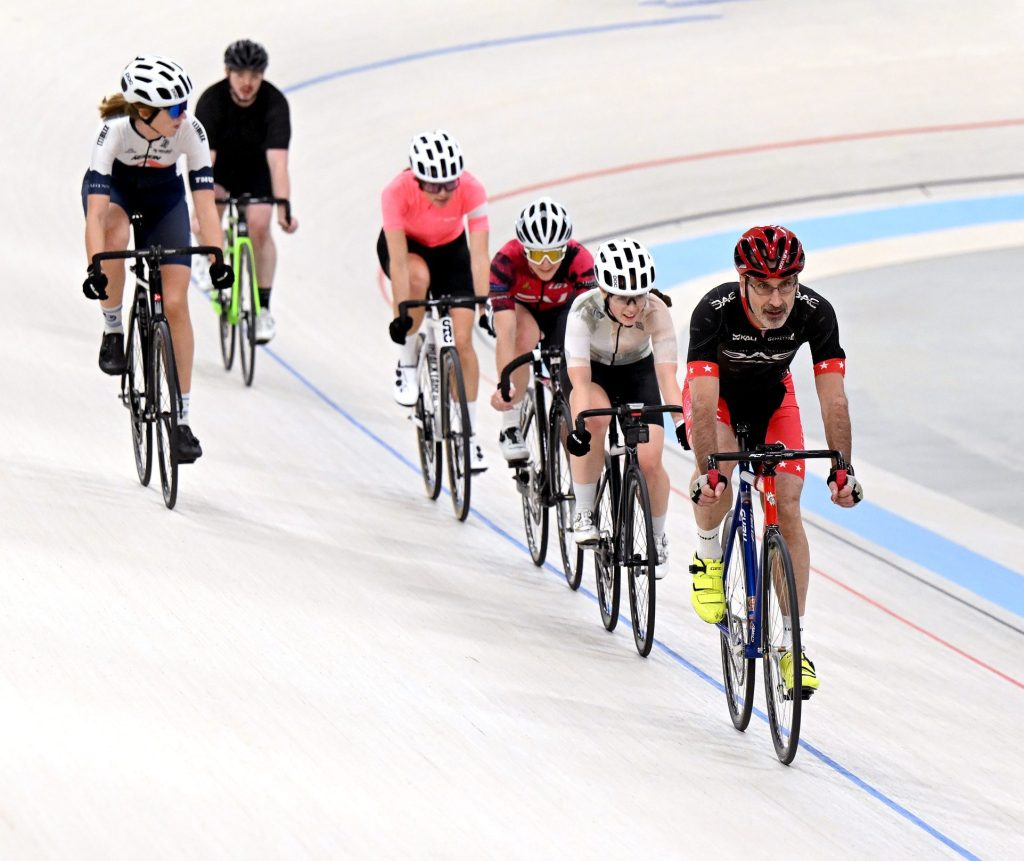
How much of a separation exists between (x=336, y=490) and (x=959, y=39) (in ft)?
31.9

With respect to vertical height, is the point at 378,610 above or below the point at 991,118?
below

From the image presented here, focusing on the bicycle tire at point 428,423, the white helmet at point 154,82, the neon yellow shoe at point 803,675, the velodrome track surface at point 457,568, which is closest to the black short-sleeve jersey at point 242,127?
the velodrome track surface at point 457,568

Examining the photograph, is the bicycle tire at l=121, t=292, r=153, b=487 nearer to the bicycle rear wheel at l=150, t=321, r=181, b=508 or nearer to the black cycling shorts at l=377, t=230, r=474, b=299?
the bicycle rear wheel at l=150, t=321, r=181, b=508

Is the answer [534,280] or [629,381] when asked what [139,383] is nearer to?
[534,280]

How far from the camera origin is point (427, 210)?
564 centimetres

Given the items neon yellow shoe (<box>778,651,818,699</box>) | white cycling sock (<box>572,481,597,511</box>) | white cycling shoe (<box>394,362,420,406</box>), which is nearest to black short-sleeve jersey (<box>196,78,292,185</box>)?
white cycling shoe (<box>394,362,420,406</box>)

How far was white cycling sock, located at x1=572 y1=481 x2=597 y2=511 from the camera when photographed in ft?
15.2

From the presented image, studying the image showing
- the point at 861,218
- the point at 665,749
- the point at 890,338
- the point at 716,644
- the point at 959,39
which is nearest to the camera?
the point at 665,749

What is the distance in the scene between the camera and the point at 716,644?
4852mm

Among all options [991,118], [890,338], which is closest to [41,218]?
[890,338]

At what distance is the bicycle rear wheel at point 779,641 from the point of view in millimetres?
3541

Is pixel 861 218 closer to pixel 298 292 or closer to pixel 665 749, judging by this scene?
pixel 298 292

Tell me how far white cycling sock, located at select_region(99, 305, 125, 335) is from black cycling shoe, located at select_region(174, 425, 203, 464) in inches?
26.2

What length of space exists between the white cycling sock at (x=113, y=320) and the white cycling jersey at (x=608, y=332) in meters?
1.93
